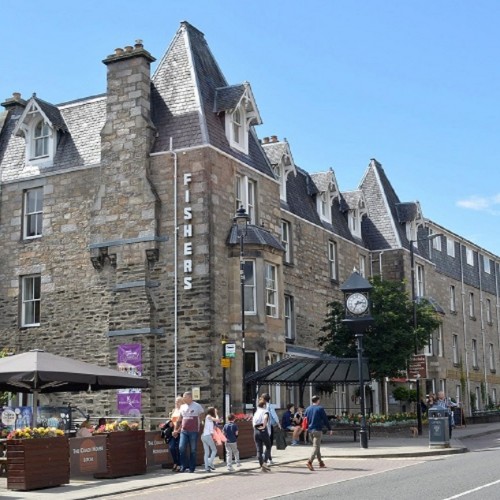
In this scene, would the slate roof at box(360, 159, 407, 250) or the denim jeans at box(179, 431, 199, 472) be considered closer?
the denim jeans at box(179, 431, 199, 472)

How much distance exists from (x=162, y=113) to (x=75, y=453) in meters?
15.9

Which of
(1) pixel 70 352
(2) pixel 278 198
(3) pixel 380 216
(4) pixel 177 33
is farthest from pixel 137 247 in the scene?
(3) pixel 380 216

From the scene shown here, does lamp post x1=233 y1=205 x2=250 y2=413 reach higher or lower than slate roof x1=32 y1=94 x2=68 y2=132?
lower

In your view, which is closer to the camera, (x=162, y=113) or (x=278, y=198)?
(x=162, y=113)

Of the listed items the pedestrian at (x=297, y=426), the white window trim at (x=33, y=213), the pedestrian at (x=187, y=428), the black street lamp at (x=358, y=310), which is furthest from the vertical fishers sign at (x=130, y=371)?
the pedestrian at (x=187, y=428)

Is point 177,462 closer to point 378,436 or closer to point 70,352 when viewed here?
point 70,352

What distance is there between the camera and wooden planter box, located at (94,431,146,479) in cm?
1834

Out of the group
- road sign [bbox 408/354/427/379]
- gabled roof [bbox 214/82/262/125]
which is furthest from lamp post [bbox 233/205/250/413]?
road sign [bbox 408/354/427/379]

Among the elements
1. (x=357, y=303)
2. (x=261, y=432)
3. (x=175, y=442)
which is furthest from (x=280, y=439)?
(x=175, y=442)

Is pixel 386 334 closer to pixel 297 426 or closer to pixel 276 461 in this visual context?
pixel 297 426

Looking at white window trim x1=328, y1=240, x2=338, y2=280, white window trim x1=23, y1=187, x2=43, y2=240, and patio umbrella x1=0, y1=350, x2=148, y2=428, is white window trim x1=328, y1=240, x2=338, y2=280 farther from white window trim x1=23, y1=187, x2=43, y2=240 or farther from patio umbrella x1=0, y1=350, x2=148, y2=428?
patio umbrella x1=0, y1=350, x2=148, y2=428

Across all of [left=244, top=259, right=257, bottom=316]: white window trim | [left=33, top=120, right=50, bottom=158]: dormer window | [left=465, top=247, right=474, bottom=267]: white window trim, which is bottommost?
[left=244, top=259, right=257, bottom=316]: white window trim

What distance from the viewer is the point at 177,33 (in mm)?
33344

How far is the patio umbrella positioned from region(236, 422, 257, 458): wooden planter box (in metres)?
3.46
